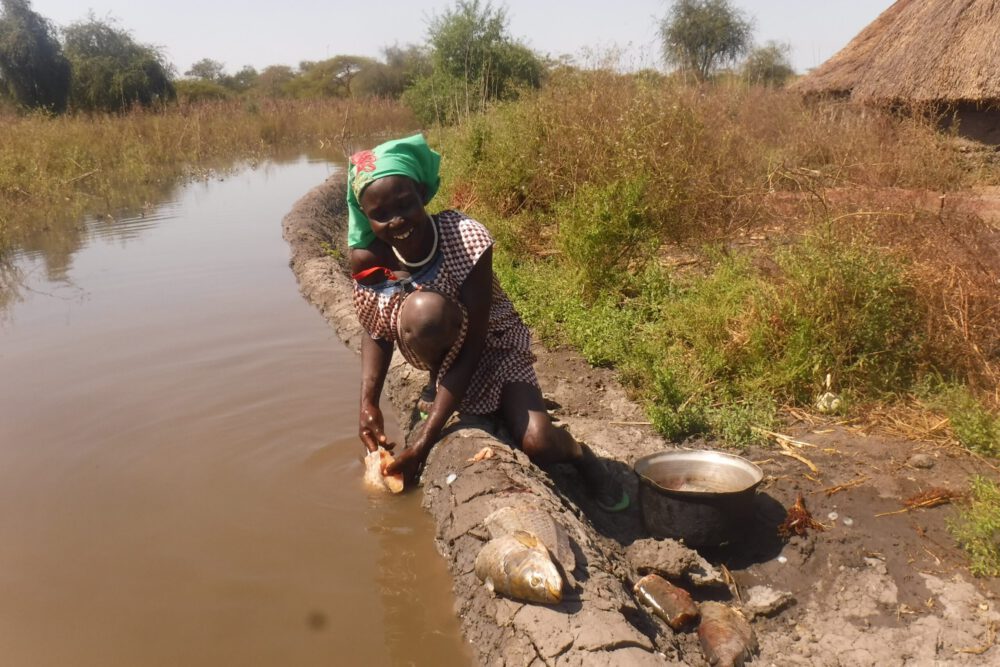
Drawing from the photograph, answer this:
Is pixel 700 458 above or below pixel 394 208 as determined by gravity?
below

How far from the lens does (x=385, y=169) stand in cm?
276

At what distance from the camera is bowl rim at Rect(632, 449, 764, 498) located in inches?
110

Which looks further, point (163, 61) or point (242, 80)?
point (242, 80)

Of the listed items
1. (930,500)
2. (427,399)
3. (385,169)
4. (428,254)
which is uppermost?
(385,169)

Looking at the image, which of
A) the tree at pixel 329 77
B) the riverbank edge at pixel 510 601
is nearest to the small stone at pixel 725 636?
the riverbank edge at pixel 510 601

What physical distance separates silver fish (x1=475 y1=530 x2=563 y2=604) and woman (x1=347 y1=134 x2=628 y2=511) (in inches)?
27.2

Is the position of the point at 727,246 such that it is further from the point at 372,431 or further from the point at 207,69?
the point at 207,69

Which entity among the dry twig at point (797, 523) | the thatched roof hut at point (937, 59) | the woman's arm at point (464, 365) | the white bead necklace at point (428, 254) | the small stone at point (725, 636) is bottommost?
the small stone at point (725, 636)

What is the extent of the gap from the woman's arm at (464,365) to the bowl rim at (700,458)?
0.81 m

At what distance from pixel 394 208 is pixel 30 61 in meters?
25.4

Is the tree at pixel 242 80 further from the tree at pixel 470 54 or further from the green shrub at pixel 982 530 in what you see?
the green shrub at pixel 982 530

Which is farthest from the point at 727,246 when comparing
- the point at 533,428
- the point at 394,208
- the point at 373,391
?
the point at 394,208

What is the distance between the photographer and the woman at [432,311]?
2.84 m

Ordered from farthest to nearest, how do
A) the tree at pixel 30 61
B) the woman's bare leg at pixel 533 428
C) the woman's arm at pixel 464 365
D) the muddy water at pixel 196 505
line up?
1. the tree at pixel 30 61
2. the woman's bare leg at pixel 533 428
3. the woman's arm at pixel 464 365
4. the muddy water at pixel 196 505
